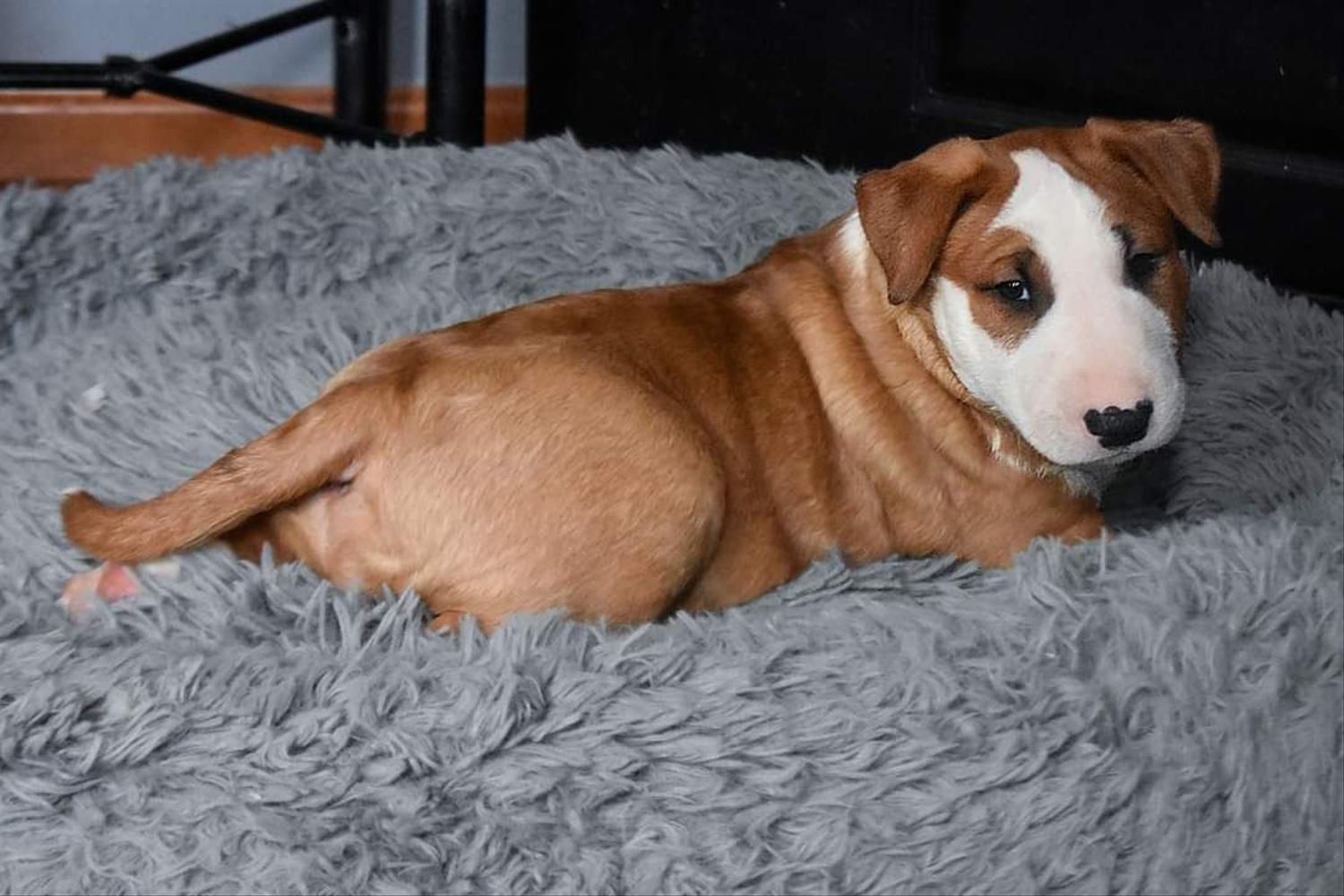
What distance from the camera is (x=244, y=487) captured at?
1.45 meters

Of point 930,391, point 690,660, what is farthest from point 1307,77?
point 690,660

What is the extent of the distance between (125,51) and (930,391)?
6.18ft

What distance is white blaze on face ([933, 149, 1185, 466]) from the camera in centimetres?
146

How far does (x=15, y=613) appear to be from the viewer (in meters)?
1.51

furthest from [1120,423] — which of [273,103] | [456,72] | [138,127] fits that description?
[138,127]

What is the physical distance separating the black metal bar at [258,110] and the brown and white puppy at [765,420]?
1.10 meters

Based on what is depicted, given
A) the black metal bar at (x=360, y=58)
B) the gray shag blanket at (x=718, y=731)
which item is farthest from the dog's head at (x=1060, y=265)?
the black metal bar at (x=360, y=58)

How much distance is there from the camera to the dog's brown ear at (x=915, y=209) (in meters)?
1.55

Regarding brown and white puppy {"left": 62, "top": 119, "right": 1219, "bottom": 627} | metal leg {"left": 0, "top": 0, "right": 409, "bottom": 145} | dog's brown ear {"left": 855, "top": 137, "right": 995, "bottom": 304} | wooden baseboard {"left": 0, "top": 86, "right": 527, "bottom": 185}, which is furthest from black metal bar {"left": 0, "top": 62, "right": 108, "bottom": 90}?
dog's brown ear {"left": 855, "top": 137, "right": 995, "bottom": 304}

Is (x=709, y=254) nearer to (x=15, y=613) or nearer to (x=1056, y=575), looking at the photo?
(x=1056, y=575)

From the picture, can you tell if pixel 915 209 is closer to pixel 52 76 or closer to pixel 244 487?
pixel 244 487

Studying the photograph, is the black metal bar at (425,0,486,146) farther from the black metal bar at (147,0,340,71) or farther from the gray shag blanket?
the gray shag blanket

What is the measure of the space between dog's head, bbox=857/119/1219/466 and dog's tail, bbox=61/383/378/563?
522mm

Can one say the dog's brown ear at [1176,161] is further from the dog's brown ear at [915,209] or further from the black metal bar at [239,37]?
the black metal bar at [239,37]
